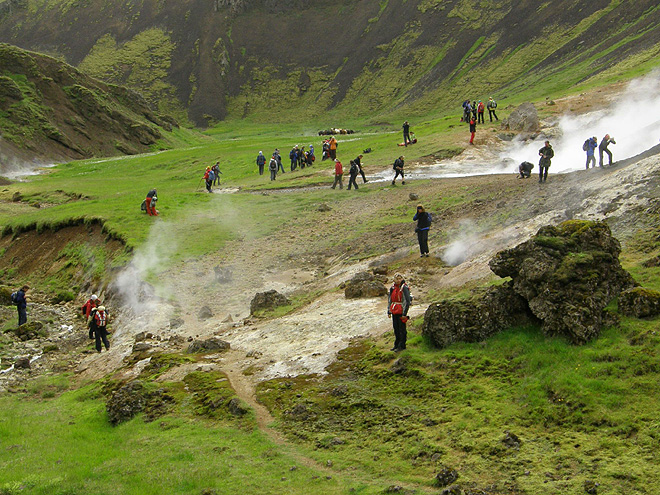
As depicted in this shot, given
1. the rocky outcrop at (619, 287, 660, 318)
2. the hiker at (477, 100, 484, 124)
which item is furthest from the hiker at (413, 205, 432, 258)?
the hiker at (477, 100, 484, 124)

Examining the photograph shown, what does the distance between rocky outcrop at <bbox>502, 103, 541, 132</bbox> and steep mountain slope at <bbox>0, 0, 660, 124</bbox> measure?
2741cm

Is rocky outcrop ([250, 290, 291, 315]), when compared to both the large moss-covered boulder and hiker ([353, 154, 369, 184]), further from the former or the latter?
hiker ([353, 154, 369, 184])

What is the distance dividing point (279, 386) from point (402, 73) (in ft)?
370

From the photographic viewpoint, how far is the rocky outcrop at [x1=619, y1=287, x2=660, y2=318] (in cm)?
1277

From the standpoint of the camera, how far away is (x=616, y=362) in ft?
38.5

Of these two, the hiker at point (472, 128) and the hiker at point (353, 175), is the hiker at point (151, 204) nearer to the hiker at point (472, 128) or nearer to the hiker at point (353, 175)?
the hiker at point (353, 175)

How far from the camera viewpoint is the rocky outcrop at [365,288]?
20.3m

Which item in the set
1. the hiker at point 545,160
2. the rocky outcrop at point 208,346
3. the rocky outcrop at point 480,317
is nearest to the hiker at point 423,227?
the rocky outcrop at point 208,346

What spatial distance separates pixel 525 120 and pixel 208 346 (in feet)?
114

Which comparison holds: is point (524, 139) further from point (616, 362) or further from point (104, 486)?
point (104, 486)

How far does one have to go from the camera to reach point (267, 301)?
22859 mm

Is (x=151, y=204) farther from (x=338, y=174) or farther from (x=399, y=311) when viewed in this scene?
(x=399, y=311)

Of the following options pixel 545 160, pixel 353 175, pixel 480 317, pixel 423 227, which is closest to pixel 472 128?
pixel 353 175

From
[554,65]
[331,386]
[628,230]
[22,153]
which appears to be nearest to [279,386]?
[331,386]
